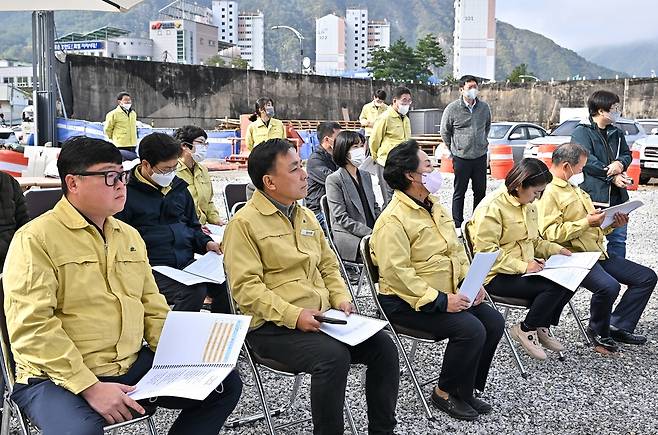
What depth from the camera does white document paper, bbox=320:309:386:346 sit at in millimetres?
2898

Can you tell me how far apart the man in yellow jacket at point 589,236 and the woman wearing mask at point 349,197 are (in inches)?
57.8

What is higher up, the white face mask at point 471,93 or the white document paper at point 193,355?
the white face mask at point 471,93

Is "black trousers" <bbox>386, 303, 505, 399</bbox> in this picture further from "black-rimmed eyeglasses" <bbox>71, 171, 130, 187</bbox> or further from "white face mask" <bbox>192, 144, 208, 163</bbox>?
"white face mask" <bbox>192, 144, 208, 163</bbox>

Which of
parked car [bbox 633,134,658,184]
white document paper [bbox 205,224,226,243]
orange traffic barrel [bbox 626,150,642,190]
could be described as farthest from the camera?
parked car [bbox 633,134,658,184]

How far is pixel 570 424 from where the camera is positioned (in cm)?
361

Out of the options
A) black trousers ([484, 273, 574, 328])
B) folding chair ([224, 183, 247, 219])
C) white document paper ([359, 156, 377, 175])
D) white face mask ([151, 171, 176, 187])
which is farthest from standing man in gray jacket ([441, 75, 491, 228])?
A: white face mask ([151, 171, 176, 187])

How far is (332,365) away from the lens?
279 cm

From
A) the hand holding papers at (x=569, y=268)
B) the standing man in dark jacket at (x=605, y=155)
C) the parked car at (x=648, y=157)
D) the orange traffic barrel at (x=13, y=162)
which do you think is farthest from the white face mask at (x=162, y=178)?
the parked car at (x=648, y=157)

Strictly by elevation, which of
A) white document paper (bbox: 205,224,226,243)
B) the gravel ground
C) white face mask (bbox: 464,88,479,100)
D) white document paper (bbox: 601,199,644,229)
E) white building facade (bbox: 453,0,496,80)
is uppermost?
white building facade (bbox: 453,0,496,80)

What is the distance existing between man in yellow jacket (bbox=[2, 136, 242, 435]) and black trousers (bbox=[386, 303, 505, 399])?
3.98ft

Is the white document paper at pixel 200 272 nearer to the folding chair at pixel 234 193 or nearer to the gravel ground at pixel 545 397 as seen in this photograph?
the gravel ground at pixel 545 397

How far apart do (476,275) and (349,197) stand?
231 cm

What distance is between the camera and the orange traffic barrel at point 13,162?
8.13m

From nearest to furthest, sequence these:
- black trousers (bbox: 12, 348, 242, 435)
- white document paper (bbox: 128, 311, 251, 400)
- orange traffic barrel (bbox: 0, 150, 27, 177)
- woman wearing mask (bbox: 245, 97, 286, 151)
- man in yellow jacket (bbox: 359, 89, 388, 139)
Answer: black trousers (bbox: 12, 348, 242, 435) < white document paper (bbox: 128, 311, 251, 400) < orange traffic barrel (bbox: 0, 150, 27, 177) < woman wearing mask (bbox: 245, 97, 286, 151) < man in yellow jacket (bbox: 359, 89, 388, 139)
